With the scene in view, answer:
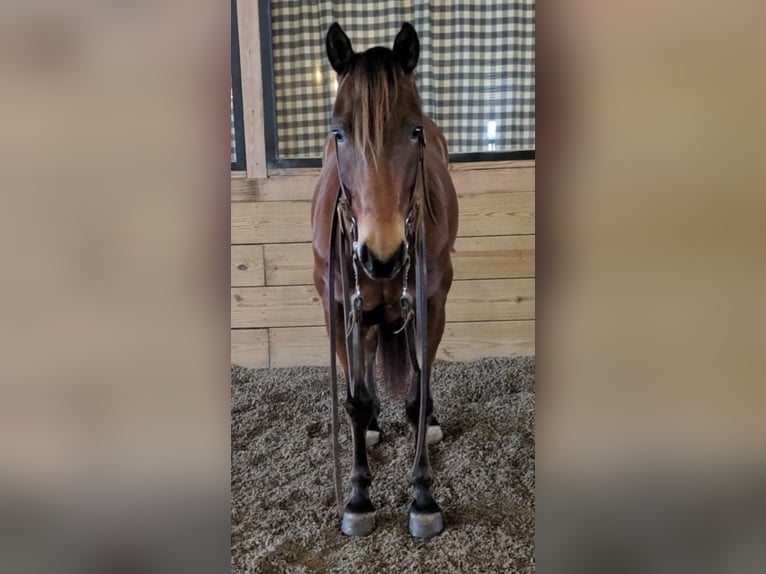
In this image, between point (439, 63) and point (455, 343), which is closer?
point (439, 63)

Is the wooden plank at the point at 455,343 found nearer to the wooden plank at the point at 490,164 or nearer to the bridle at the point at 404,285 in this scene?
the bridle at the point at 404,285

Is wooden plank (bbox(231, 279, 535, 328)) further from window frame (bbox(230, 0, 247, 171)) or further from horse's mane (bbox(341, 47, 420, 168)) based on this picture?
horse's mane (bbox(341, 47, 420, 168))

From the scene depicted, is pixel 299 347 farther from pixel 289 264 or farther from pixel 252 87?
pixel 252 87

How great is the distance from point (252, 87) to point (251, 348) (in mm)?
401

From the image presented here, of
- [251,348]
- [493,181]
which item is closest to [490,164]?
[493,181]

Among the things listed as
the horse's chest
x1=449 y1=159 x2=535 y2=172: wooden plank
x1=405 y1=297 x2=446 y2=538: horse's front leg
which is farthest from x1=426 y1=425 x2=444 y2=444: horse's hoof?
x1=449 y1=159 x2=535 y2=172: wooden plank

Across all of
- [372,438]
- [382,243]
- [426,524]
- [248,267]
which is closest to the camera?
[382,243]

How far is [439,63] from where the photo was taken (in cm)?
69

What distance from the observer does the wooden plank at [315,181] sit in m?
0.71

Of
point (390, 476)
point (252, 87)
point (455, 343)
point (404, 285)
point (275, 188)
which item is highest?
point (252, 87)
